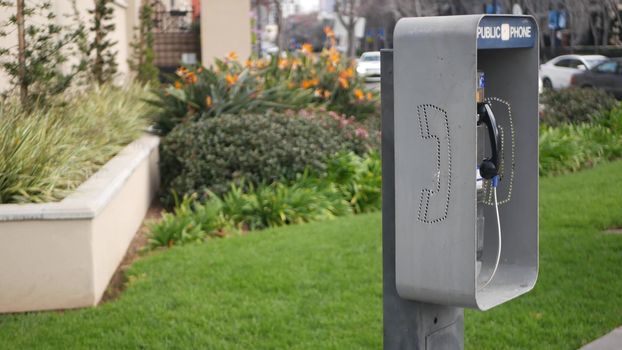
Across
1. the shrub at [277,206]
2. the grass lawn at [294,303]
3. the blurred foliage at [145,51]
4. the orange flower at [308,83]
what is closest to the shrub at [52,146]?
the grass lawn at [294,303]

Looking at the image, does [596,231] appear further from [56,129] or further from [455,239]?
[455,239]

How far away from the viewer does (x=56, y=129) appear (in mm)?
8695

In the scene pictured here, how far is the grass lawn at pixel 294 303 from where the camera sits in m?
6.09

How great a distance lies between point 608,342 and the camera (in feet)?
19.6

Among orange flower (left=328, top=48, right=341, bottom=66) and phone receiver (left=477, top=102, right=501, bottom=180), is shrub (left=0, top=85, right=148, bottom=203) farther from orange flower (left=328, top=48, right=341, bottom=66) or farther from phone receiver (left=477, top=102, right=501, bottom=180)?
orange flower (left=328, top=48, right=341, bottom=66)

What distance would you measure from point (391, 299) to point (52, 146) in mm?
4898

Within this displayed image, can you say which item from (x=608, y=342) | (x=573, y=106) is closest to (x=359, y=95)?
(x=573, y=106)

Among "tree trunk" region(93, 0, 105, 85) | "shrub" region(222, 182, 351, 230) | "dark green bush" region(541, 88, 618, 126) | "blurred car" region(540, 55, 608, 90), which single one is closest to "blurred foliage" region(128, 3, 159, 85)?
"tree trunk" region(93, 0, 105, 85)

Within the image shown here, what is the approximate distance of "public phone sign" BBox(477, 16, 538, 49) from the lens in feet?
12.4

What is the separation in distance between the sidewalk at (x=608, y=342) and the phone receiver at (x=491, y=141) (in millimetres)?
2379

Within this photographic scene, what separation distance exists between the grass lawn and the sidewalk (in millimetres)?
71

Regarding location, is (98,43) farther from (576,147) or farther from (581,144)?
(581,144)

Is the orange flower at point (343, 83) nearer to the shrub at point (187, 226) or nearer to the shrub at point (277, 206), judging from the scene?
the shrub at point (277, 206)

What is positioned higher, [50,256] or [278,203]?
[50,256]
